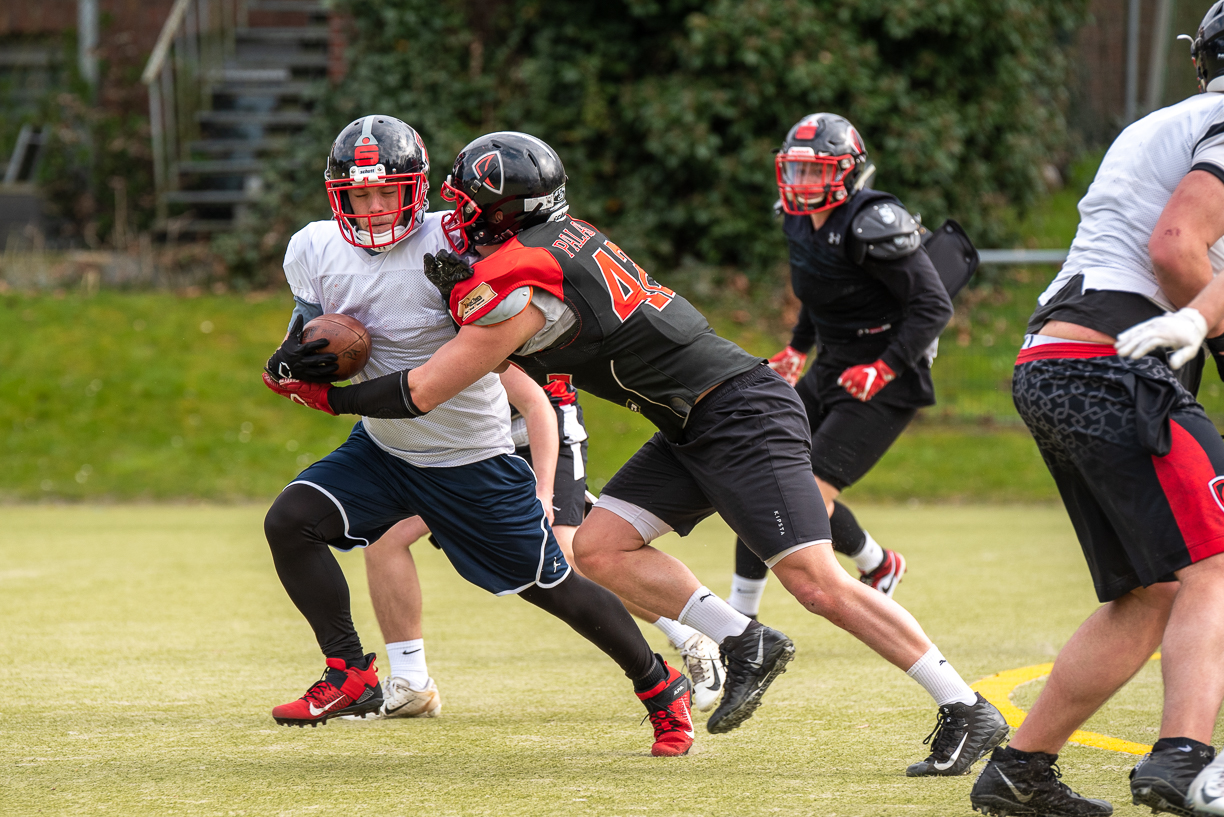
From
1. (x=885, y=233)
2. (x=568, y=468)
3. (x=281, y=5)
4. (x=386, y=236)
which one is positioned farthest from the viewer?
(x=281, y=5)

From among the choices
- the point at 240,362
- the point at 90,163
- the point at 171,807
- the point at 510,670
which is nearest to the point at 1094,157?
the point at 240,362

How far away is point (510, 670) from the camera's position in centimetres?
526

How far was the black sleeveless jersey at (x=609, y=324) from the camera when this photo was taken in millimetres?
3533

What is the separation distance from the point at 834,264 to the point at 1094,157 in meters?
15.0

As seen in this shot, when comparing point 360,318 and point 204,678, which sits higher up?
point 360,318

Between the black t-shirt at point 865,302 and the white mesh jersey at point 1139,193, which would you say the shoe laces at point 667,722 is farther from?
the black t-shirt at point 865,302

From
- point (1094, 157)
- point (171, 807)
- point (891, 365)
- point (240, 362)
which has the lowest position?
point (240, 362)

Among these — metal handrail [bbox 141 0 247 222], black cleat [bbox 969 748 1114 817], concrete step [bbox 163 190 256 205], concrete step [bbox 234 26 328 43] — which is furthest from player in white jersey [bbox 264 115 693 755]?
concrete step [bbox 234 26 328 43]

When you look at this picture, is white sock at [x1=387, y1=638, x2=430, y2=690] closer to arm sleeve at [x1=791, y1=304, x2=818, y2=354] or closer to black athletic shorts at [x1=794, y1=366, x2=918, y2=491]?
black athletic shorts at [x1=794, y1=366, x2=918, y2=491]

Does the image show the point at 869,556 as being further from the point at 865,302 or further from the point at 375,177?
the point at 375,177

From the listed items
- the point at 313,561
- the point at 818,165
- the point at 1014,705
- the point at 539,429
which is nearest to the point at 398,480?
the point at 313,561

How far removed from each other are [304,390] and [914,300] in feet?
9.36

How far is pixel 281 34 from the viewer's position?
58.2 feet

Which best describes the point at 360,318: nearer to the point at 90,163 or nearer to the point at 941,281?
the point at 941,281
